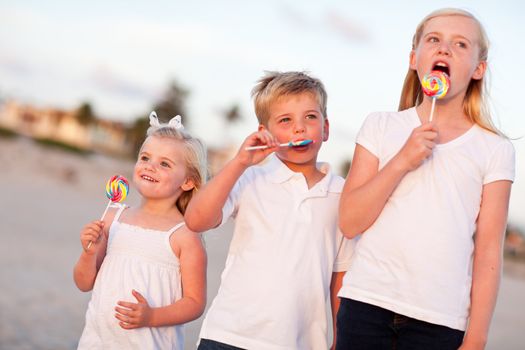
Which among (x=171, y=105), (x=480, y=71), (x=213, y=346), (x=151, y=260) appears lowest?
(x=213, y=346)

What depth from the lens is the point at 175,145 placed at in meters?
3.93

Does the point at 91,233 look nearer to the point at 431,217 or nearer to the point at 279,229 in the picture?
the point at 279,229

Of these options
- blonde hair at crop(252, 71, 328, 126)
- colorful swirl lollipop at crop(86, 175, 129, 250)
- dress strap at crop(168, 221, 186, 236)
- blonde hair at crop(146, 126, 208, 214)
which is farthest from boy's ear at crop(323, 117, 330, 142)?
colorful swirl lollipop at crop(86, 175, 129, 250)

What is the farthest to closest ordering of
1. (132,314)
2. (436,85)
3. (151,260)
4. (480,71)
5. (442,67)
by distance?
(151,260) → (132,314) → (480,71) → (442,67) → (436,85)

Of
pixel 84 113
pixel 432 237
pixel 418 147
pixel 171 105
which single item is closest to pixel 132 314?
pixel 432 237

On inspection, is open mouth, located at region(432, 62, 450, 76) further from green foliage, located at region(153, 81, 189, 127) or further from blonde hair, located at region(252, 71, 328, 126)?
green foliage, located at region(153, 81, 189, 127)

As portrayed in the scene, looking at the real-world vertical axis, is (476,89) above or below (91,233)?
above

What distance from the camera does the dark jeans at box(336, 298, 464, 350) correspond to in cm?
296

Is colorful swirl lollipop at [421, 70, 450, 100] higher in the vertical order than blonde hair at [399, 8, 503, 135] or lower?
lower

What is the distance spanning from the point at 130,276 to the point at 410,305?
1401 mm

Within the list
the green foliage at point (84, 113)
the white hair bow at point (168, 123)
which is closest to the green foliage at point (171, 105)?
the green foliage at point (84, 113)

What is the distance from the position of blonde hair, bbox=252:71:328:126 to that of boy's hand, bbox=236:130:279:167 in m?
0.40

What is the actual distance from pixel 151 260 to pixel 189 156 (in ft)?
1.92

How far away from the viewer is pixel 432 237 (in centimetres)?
303
